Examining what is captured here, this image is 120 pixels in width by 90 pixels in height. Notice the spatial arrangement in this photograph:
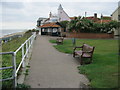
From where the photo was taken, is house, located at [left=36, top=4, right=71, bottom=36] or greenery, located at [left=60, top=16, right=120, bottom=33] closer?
greenery, located at [left=60, top=16, right=120, bottom=33]

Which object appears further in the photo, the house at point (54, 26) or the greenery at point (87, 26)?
the house at point (54, 26)

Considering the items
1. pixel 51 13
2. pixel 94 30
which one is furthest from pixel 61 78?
pixel 51 13

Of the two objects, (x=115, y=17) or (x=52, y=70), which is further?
(x=115, y=17)

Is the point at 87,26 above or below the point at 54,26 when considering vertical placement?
below

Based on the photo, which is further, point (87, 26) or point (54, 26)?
point (54, 26)

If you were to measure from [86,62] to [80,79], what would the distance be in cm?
265

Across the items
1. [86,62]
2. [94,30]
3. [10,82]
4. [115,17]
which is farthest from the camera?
[115,17]

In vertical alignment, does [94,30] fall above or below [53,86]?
above

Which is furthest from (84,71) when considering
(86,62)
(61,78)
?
(86,62)

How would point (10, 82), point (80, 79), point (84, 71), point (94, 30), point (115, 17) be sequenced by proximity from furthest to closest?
point (115, 17), point (94, 30), point (84, 71), point (80, 79), point (10, 82)

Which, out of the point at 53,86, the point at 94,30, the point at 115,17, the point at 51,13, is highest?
the point at 51,13

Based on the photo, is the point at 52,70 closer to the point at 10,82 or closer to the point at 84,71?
the point at 84,71

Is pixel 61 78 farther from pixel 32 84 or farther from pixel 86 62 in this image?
pixel 86 62

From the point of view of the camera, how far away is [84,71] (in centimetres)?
650
